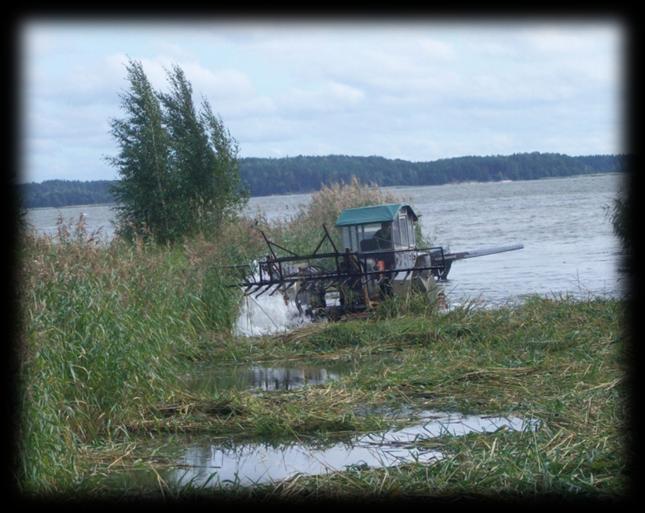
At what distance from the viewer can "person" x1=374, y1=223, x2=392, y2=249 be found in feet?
64.4

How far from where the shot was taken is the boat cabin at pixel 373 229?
1964 cm

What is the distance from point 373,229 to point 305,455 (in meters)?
11.8

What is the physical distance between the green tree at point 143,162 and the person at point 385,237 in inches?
236

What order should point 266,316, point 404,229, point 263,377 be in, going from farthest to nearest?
point 404,229, point 266,316, point 263,377

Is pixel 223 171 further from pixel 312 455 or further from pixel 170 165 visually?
pixel 312 455

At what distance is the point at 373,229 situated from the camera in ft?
65.1

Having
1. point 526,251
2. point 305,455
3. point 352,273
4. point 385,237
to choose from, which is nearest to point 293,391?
point 305,455

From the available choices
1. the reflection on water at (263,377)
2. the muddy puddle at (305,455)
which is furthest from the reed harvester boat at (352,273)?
the muddy puddle at (305,455)

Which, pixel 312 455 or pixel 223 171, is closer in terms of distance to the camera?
pixel 312 455

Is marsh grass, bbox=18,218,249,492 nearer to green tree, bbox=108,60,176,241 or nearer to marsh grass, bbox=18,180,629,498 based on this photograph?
marsh grass, bbox=18,180,629,498

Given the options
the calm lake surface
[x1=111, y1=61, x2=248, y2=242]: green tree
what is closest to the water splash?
the calm lake surface

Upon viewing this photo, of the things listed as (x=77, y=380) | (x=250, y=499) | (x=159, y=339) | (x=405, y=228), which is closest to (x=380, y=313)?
(x=405, y=228)

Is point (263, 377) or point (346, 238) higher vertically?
point (346, 238)

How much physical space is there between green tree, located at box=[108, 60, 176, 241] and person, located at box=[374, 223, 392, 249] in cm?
599
